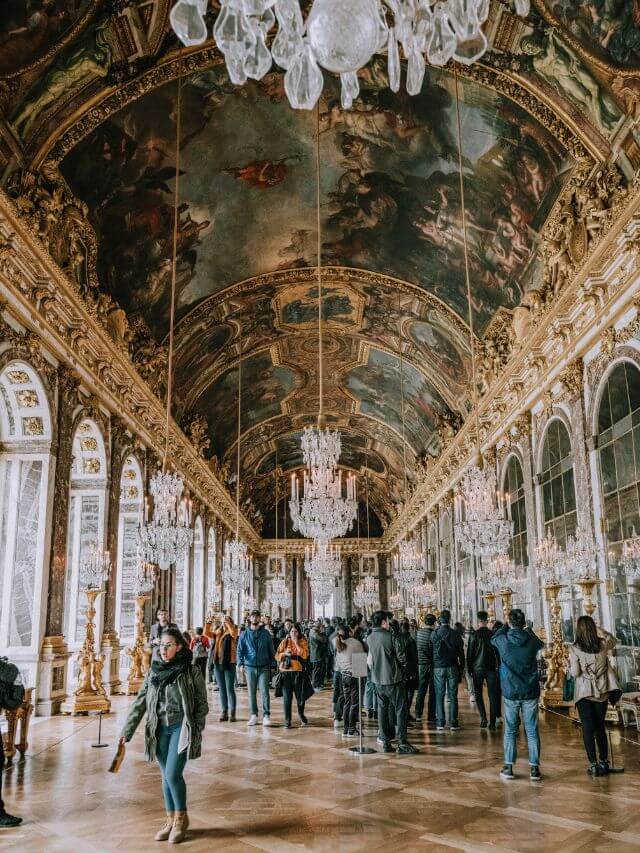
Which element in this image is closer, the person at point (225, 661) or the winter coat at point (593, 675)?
the winter coat at point (593, 675)

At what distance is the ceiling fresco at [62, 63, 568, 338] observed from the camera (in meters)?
11.5

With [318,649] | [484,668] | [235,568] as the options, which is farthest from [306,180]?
[235,568]

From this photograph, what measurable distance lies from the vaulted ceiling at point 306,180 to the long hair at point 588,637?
21.7ft

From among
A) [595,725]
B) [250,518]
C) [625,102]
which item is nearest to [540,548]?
[595,725]

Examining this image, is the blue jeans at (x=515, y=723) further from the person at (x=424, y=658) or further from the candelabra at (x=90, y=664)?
the candelabra at (x=90, y=664)

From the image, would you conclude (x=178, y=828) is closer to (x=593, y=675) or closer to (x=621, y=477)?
(x=593, y=675)

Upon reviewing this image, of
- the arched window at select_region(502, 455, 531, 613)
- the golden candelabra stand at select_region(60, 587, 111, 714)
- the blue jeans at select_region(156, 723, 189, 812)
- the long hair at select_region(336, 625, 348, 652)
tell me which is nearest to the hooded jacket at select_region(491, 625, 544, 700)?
the long hair at select_region(336, 625, 348, 652)

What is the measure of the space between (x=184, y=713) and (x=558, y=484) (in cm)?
944

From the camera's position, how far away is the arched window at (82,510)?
1419 centimetres

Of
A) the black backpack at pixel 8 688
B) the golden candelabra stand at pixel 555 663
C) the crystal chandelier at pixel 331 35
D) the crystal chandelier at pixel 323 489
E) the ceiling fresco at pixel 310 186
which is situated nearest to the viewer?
the crystal chandelier at pixel 331 35

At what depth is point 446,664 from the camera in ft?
31.5

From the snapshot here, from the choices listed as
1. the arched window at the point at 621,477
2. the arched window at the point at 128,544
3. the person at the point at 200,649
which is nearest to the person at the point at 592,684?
the arched window at the point at 621,477

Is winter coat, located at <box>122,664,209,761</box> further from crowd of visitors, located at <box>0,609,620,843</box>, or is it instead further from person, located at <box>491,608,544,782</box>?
person, located at <box>491,608,544,782</box>

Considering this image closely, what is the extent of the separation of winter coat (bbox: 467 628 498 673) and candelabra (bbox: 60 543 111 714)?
5.50m
